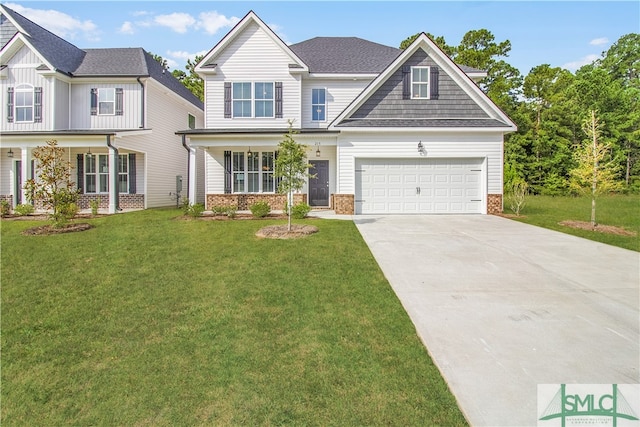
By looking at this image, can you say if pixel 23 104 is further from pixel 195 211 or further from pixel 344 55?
pixel 344 55

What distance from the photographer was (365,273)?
6086 millimetres

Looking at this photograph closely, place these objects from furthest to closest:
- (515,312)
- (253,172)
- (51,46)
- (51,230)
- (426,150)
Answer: (51,46), (253,172), (426,150), (51,230), (515,312)

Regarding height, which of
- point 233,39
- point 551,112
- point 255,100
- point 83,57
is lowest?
point 255,100

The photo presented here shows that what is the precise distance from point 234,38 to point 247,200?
7.57 meters

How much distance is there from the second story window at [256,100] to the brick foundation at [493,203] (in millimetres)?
9962

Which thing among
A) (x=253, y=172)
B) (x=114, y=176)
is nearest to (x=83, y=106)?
(x=114, y=176)

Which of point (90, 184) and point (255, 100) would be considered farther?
point (90, 184)

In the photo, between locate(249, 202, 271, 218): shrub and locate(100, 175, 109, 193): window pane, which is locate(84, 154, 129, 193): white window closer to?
locate(100, 175, 109, 193): window pane

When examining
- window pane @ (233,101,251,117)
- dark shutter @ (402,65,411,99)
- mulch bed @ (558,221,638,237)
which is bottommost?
mulch bed @ (558,221,638,237)

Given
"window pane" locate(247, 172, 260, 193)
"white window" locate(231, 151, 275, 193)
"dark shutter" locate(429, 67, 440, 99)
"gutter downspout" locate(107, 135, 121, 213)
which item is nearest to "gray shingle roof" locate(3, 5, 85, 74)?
"gutter downspout" locate(107, 135, 121, 213)

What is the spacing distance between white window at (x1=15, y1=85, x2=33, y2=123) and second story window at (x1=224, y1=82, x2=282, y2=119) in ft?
32.4

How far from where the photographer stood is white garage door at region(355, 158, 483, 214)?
13.9 metres

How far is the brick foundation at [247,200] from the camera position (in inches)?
611

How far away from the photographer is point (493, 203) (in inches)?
545
